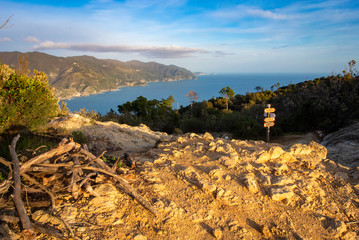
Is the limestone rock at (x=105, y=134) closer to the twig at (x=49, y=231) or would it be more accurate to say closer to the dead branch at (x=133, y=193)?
the dead branch at (x=133, y=193)

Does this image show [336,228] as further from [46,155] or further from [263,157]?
[46,155]

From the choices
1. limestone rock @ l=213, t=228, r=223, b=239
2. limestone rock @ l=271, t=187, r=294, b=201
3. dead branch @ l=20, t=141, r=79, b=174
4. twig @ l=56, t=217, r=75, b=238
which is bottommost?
limestone rock @ l=213, t=228, r=223, b=239

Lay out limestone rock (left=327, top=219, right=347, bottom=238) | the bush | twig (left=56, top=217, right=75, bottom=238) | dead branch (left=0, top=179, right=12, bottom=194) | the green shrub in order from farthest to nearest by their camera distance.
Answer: the green shrub → the bush → limestone rock (left=327, top=219, right=347, bottom=238) → dead branch (left=0, top=179, right=12, bottom=194) → twig (left=56, top=217, right=75, bottom=238)

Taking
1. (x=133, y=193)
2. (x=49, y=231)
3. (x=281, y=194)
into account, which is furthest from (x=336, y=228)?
(x=49, y=231)

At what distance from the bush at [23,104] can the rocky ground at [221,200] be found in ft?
17.6

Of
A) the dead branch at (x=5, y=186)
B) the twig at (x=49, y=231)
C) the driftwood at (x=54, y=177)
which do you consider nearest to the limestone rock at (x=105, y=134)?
the driftwood at (x=54, y=177)

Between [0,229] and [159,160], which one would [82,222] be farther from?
[159,160]

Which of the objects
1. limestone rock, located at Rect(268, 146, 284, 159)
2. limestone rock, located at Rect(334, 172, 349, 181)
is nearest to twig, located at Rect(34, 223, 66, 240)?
limestone rock, located at Rect(268, 146, 284, 159)

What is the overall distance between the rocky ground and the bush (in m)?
5.36

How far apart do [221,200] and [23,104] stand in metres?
8.00

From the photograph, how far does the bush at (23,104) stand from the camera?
7.60 m

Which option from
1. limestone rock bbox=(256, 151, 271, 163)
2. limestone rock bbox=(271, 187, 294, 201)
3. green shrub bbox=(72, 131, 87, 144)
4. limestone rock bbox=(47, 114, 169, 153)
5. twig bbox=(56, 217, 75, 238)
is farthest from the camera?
limestone rock bbox=(47, 114, 169, 153)

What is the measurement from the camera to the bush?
299 inches

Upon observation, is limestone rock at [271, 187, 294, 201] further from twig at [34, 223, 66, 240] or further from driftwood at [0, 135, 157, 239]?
twig at [34, 223, 66, 240]
